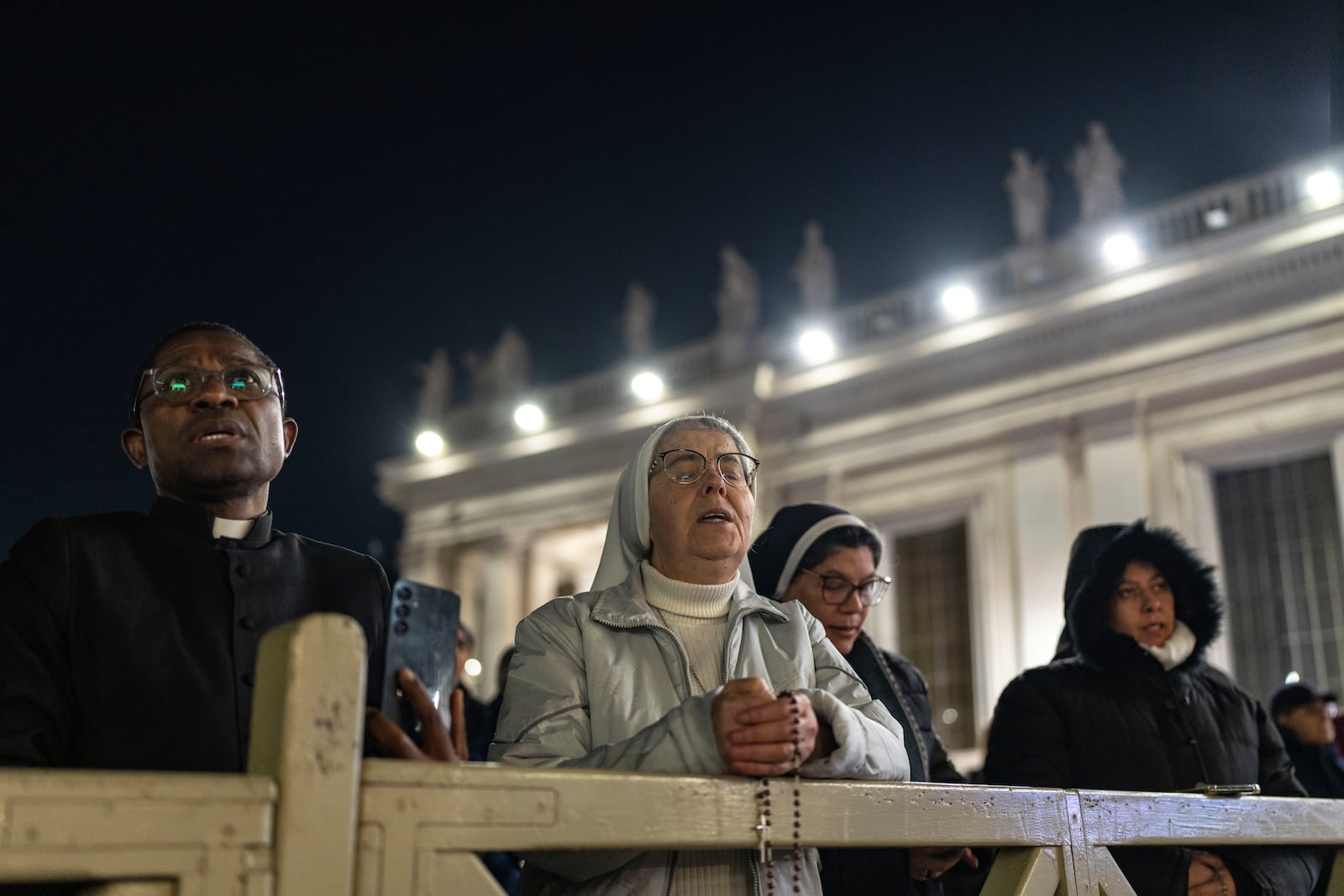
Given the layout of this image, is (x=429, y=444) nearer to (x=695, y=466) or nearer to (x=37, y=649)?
(x=695, y=466)

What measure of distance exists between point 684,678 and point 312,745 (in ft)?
3.54

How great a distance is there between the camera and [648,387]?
17797 mm

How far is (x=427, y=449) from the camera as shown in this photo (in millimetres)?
19812

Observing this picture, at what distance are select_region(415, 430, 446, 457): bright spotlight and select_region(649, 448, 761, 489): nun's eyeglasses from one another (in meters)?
17.6

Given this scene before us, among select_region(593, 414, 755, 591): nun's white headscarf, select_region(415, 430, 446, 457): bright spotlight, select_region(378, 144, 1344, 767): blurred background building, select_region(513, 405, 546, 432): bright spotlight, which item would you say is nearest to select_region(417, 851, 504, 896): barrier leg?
select_region(593, 414, 755, 591): nun's white headscarf

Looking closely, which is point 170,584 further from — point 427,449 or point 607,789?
point 427,449

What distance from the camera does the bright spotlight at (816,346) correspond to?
16031mm

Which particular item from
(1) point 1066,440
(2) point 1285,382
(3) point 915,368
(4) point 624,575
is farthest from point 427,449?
(4) point 624,575

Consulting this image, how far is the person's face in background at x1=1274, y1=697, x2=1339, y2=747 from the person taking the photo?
6.14 metres

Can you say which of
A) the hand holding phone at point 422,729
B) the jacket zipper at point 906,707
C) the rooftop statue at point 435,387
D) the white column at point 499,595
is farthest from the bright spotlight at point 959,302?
the hand holding phone at point 422,729

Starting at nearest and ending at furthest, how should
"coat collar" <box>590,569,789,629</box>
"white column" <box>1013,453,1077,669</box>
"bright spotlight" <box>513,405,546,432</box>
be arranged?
1. "coat collar" <box>590,569,789,629</box>
2. "white column" <box>1013,453,1077,669</box>
3. "bright spotlight" <box>513,405,546,432</box>

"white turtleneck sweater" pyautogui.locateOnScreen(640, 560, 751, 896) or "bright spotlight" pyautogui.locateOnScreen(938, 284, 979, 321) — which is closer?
"white turtleneck sweater" pyautogui.locateOnScreen(640, 560, 751, 896)

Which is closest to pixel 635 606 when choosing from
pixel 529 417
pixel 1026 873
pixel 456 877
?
pixel 1026 873

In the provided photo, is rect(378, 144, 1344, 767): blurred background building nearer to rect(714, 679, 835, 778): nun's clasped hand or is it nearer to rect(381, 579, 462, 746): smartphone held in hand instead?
rect(714, 679, 835, 778): nun's clasped hand
